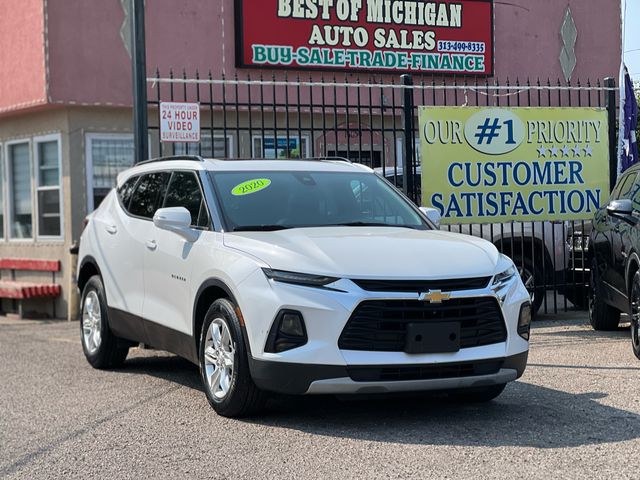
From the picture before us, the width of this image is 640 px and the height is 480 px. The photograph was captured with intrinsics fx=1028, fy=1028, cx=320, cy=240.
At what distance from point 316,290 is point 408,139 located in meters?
5.74

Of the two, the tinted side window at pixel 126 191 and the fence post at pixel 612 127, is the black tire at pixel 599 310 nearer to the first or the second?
the fence post at pixel 612 127

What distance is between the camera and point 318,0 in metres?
17.9

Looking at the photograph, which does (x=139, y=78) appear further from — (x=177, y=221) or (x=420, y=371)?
(x=420, y=371)

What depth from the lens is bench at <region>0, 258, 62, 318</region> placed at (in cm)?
1625

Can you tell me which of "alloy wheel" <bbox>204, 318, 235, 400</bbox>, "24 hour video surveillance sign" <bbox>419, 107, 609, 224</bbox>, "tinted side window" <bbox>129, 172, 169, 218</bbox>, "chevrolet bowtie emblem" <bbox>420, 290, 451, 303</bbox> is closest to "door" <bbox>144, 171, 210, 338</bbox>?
"tinted side window" <bbox>129, 172, 169, 218</bbox>

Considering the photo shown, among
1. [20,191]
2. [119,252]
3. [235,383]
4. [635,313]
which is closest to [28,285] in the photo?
[20,191]

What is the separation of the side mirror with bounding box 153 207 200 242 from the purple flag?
674 cm

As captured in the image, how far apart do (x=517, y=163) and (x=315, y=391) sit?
6349 millimetres

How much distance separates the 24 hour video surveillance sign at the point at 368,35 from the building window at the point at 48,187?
11.2 feet

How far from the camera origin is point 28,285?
53.9 feet

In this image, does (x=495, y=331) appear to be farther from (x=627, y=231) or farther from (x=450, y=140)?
(x=450, y=140)

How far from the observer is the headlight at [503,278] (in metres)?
6.54

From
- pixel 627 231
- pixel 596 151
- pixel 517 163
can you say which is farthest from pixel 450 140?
pixel 627 231

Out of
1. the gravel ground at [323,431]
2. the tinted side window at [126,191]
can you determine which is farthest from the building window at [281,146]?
the gravel ground at [323,431]
